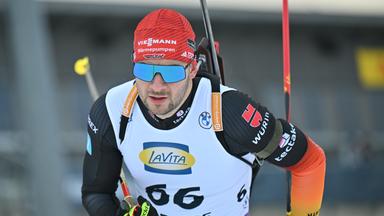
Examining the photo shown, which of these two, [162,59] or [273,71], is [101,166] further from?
[273,71]

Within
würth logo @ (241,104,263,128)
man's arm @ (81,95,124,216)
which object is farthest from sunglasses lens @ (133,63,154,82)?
würth logo @ (241,104,263,128)

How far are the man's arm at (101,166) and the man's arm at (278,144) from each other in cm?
57

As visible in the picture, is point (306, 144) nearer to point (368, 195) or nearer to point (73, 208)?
point (73, 208)

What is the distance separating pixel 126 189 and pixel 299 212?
87 cm

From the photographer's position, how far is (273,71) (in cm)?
1656

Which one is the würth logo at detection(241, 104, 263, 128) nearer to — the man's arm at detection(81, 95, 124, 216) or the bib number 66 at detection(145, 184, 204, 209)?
the bib number 66 at detection(145, 184, 204, 209)

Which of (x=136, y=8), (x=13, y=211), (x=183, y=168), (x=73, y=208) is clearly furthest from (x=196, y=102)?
(x=136, y=8)

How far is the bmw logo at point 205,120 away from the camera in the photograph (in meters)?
3.56

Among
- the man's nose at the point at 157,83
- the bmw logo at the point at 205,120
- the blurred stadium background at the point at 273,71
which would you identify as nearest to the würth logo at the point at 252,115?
the bmw logo at the point at 205,120

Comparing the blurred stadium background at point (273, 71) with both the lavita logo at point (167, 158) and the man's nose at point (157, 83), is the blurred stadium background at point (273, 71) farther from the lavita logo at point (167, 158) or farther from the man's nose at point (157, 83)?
the man's nose at point (157, 83)

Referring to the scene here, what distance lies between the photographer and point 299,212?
3834 mm

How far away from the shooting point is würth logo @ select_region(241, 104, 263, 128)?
11.5 feet

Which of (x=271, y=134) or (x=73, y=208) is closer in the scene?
(x=271, y=134)

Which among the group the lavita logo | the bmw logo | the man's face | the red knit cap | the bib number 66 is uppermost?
the red knit cap
